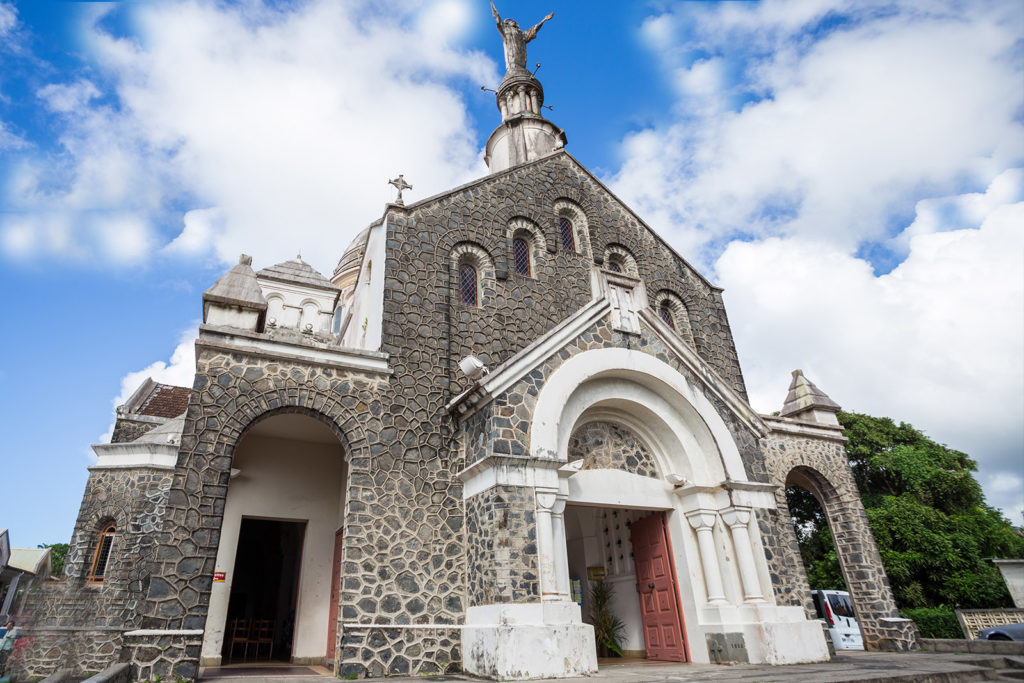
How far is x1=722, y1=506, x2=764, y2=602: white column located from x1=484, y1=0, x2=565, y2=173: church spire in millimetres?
11559

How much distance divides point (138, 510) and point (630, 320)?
12752 mm

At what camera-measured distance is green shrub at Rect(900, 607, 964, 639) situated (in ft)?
57.1

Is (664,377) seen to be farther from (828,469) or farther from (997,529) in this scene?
(997,529)

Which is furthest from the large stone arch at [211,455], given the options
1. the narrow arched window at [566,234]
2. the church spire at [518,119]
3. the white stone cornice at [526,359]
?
the church spire at [518,119]

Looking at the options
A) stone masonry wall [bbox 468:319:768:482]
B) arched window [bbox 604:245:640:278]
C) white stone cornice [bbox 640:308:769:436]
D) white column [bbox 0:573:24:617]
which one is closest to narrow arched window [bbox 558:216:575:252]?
arched window [bbox 604:245:640:278]

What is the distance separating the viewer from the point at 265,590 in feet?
57.7

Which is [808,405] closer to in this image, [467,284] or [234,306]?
[467,284]

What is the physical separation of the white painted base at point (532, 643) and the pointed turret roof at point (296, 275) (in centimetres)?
1466

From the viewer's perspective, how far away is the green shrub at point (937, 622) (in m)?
17.4

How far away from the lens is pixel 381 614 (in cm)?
896

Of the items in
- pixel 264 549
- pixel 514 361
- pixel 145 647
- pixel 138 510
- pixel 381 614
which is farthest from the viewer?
pixel 264 549

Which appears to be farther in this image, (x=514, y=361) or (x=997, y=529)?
(x=997, y=529)

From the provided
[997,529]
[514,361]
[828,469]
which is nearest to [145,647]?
[514,361]

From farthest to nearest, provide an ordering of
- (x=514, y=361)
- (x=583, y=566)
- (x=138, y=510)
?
(x=138, y=510) → (x=583, y=566) → (x=514, y=361)
